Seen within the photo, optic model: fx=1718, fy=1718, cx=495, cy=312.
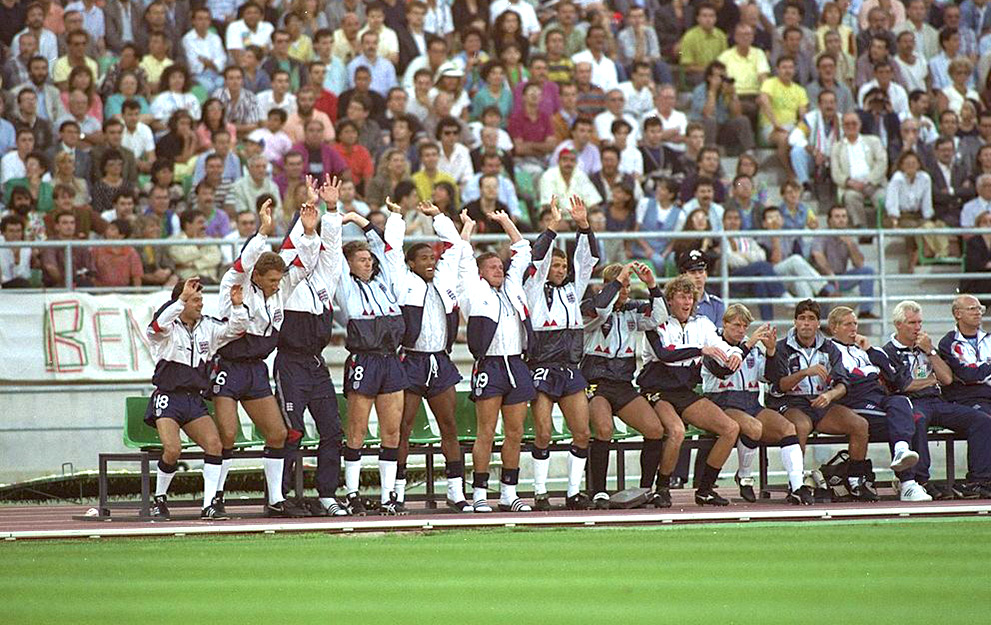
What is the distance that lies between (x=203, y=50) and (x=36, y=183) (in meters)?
3.22

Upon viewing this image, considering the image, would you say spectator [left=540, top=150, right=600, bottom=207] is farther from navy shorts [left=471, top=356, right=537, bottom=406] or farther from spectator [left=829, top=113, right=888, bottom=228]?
navy shorts [left=471, top=356, right=537, bottom=406]

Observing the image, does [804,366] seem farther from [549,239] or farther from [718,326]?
[549,239]

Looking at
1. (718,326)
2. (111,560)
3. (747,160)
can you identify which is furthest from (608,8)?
(111,560)

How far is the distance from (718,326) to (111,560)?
7122 millimetres

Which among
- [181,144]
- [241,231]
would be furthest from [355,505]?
[181,144]

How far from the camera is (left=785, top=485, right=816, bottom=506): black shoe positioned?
49.2 feet

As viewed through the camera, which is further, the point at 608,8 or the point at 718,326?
the point at 608,8

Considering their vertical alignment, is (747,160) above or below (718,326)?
above

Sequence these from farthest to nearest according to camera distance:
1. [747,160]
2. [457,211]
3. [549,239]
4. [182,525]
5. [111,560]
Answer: [747,160] < [457,211] < [549,239] < [182,525] < [111,560]

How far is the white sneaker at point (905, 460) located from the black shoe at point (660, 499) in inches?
78.1

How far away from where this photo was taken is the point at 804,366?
15430mm

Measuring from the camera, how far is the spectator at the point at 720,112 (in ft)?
72.8

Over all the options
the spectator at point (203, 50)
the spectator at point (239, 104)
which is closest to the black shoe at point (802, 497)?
the spectator at point (239, 104)

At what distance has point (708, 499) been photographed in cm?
1502
